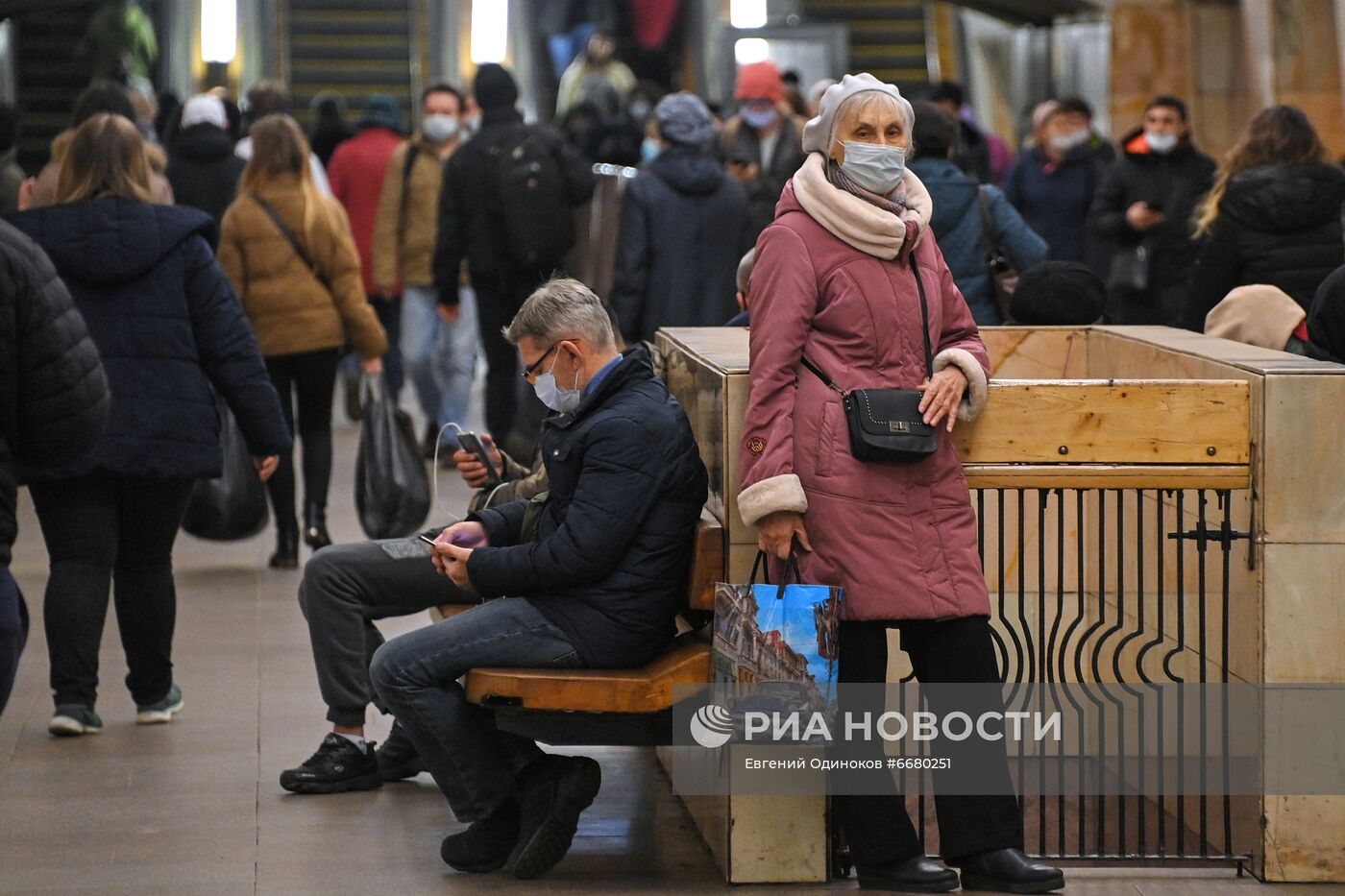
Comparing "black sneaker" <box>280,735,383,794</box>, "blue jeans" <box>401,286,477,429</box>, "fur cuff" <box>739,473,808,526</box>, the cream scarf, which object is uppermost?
the cream scarf

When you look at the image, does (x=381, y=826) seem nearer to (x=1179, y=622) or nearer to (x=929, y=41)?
(x=1179, y=622)

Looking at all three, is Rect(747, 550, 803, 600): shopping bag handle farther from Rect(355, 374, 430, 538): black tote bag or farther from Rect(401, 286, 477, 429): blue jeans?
Rect(401, 286, 477, 429): blue jeans

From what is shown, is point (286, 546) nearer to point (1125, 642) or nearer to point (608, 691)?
point (608, 691)

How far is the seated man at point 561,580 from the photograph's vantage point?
4895mm

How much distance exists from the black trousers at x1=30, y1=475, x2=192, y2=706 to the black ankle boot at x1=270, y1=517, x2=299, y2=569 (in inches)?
107

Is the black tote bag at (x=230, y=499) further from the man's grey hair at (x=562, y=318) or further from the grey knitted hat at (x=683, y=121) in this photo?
the man's grey hair at (x=562, y=318)

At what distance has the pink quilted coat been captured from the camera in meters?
4.77

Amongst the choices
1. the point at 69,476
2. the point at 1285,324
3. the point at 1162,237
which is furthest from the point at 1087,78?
the point at 69,476

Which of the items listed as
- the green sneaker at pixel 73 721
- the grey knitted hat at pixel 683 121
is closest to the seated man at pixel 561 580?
the green sneaker at pixel 73 721

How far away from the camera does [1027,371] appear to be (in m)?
6.60

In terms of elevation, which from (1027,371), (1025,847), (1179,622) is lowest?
(1025,847)

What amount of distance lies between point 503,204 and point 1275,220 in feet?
14.4

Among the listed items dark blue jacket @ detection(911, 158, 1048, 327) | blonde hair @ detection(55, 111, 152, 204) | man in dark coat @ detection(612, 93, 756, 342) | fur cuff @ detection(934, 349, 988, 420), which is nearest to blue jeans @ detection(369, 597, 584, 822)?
fur cuff @ detection(934, 349, 988, 420)

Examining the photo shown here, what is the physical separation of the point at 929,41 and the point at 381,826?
17.4 m
